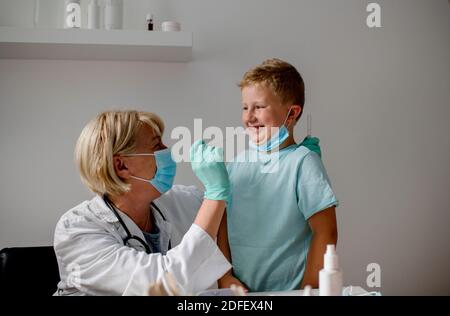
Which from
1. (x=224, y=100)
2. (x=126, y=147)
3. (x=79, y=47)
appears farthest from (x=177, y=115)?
(x=126, y=147)

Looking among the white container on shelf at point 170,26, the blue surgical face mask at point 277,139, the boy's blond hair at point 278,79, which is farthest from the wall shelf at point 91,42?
the blue surgical face mask at point 277,139

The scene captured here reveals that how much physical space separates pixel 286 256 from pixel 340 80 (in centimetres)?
122

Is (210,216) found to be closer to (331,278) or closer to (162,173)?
(162,173)

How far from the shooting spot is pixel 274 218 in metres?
1.74

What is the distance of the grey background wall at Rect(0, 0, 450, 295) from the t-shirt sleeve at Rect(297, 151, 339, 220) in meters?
0.95

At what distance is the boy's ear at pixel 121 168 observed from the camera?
1.71m

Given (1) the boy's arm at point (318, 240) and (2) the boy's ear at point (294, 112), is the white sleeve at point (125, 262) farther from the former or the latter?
(2) the boy's ear at point (294, 112)

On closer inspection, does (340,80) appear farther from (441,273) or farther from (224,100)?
(441,273)

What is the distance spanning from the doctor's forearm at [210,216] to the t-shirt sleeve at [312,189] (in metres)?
0.28

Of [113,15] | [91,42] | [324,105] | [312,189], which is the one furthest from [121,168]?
[324,105]

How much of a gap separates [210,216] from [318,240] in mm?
348

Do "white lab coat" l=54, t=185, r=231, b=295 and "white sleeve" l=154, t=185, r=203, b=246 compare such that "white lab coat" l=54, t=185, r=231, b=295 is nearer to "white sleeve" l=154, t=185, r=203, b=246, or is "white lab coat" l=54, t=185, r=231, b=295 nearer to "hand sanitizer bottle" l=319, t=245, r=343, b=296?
"white sleeve" l=154, t=185, r=203, b=246

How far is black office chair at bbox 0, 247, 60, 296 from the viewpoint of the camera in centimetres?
184

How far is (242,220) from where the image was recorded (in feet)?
5.85
